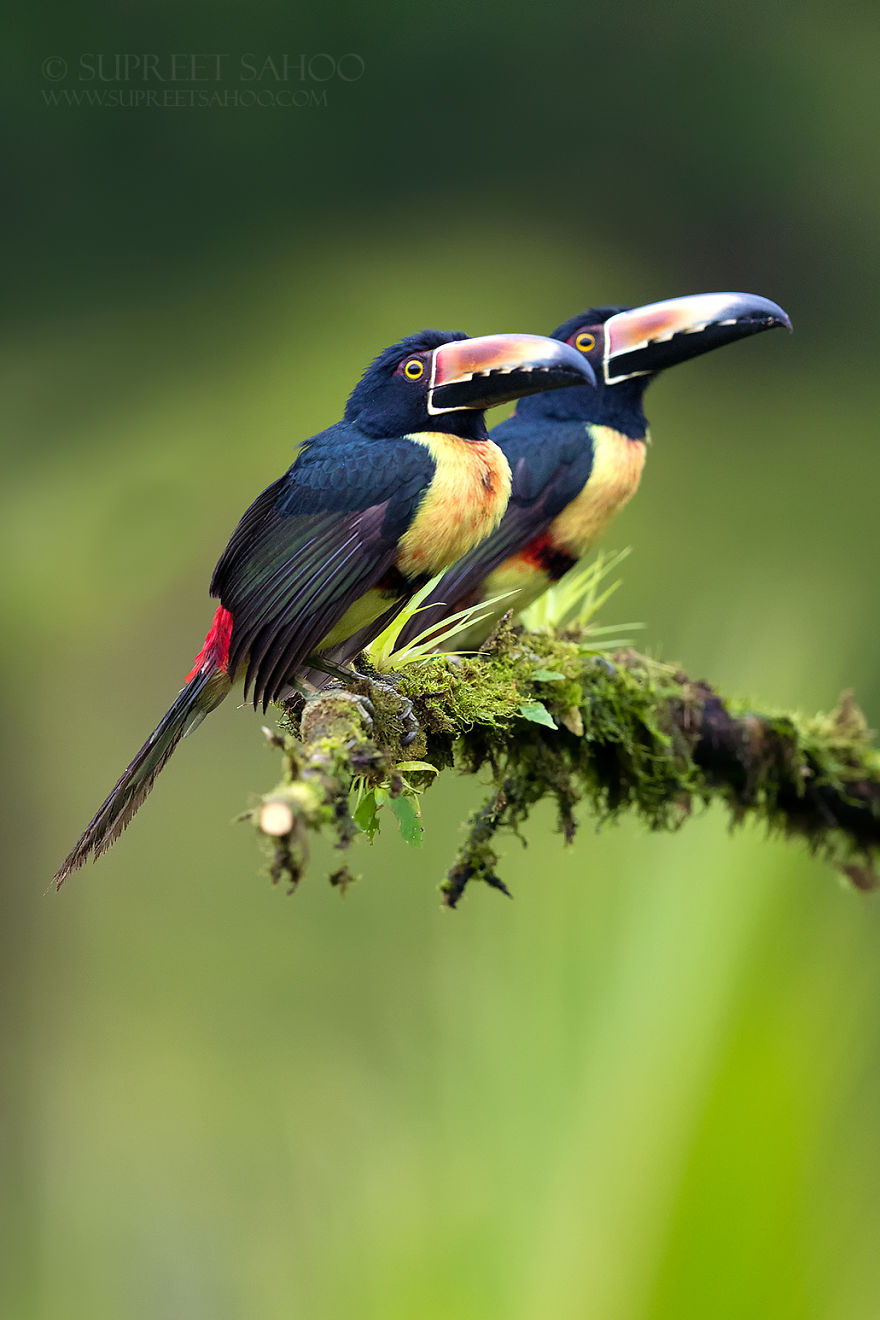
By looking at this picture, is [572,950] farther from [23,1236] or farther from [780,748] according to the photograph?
[23,1236]

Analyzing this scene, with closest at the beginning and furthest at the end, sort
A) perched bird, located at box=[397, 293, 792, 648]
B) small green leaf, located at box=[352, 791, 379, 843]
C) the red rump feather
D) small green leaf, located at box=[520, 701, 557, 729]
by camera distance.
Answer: small green leaf, located at box=[352, 791, 379, 843] → small green leaf, located at box=[520, 701, 557, 729] → the red rump feather → perched bird, located at box=[397, 293, 792, 648]

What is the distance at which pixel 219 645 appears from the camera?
7.77 feet

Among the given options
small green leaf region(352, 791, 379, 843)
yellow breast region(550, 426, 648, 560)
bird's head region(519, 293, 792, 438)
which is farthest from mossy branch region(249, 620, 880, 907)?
bird's head region(519, 293, 792, 438)

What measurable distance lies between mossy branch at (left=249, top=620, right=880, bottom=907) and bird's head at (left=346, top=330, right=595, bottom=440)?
407mm

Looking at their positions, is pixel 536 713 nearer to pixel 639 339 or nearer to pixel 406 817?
pixel 406 817

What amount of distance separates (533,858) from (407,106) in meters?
3.66

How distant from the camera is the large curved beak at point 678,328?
9.12 ft

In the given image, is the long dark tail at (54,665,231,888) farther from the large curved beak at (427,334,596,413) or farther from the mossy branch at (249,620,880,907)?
the large curved beak at (427,334,596,413)

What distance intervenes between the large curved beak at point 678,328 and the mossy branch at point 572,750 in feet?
2.06

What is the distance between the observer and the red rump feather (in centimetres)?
233

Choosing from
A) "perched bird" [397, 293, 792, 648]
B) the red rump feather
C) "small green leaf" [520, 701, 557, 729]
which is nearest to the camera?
"small green leaf" [520, 701, 557, 729]

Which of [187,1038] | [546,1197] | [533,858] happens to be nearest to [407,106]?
[533,858]

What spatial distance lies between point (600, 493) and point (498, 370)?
0.75m

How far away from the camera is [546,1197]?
1.86 metres
